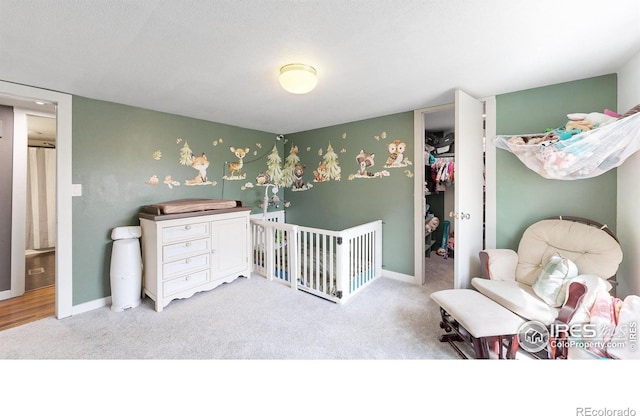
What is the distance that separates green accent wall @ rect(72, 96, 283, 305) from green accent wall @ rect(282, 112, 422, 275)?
1.56 meters

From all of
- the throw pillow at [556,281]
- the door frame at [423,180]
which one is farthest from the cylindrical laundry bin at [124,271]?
the throw pillow at [556,281]

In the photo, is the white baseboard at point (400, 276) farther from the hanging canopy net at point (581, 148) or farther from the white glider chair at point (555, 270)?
the hanging canopy net at point (581, 148)

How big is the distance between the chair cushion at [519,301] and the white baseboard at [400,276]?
1.15 m

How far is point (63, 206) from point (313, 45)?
266cm

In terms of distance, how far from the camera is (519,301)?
157cm

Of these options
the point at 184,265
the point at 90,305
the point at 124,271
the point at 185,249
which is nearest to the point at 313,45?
the point at 185,249

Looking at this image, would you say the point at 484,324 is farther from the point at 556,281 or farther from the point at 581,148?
the point at 581,148

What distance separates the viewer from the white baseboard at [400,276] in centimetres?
295

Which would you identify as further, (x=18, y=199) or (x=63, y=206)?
(x=18, y=199)

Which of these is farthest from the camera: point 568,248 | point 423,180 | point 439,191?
point 439,191

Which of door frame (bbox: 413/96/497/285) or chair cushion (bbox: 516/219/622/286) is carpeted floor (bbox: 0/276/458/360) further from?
chair cushion (bbox: 516/219/622/286)

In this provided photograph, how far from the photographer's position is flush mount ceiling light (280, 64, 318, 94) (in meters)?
1.64
